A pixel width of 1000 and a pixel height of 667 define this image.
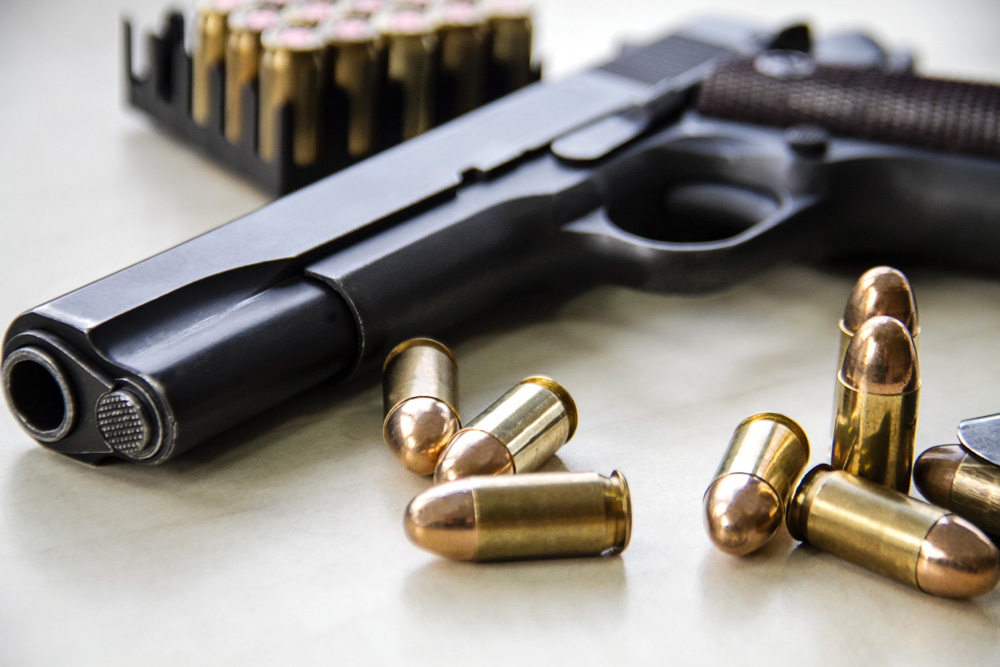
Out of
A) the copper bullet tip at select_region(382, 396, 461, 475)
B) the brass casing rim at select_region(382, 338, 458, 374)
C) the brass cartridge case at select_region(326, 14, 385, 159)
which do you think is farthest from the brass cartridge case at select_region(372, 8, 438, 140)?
the copper bullet tip at select_region(382, 396, 461, 475)

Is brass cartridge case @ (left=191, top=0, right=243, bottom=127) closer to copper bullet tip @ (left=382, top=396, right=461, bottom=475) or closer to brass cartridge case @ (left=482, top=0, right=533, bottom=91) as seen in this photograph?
brass cartridge case @ (left=482, top=0, right=533, bottom=91)

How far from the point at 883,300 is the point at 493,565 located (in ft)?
1.33

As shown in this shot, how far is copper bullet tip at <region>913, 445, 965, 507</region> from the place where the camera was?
750mm

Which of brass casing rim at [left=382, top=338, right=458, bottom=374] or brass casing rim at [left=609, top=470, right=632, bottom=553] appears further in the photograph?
brass casing rim at [left=382, top=338, right=458, bottom=374]

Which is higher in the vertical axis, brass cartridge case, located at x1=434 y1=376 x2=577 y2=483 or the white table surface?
brass cartridge case, located at x1=434 y1=376 x2=577 y2=483

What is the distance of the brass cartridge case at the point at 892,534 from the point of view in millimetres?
673

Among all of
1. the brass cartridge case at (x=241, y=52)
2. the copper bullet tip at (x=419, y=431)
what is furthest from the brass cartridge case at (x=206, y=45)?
the copper bullet tip at (x=419, y=431)

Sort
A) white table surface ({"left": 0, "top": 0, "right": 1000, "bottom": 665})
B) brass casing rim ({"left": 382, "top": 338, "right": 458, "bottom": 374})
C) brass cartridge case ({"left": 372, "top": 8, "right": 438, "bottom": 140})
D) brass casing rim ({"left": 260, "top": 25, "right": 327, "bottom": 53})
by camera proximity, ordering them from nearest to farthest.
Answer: white table surface ({"left": 0, "top": 0, "right": 1000, "bottom": 665})
brass casing rim ({"left": 382, "top": 338, "right": 458, "bottom": 374})
brass casing rim ({"left": 260, "top": 25, "right": 327, "bottom": 53})
brass cartridge case ({"left": 372, "top": 8, "right": 438, "bottom": 140})

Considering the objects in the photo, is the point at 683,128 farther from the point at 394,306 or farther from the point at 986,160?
the point at 394,306

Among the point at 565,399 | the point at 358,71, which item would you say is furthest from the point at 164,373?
the point at 358,71

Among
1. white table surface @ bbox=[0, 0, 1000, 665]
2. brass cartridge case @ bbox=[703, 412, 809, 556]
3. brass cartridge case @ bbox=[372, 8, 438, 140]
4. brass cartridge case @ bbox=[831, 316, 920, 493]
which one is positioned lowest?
white table surface @ bbox=[0, 0, 1000, 665]

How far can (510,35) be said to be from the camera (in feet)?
4.57

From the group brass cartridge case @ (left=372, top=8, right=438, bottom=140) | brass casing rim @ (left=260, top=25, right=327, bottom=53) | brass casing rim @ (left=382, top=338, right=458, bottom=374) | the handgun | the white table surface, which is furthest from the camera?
brass cartridge case @ (left=372, top=8, right=438, bottom=140)

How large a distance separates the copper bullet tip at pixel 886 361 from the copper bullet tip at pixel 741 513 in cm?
11
